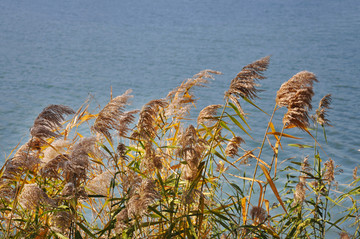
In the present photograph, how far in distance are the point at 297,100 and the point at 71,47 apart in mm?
11007

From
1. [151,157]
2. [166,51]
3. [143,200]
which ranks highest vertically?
[166,51]

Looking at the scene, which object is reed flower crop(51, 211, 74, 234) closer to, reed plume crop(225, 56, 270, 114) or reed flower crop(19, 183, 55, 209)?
reed flower crop(19, 183, 55, 209)

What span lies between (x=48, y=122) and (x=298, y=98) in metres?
0.87

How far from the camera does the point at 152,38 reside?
13.0 metres

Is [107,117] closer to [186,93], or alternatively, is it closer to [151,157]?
[151,157]

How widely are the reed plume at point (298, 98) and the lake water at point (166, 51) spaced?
8.58 feet

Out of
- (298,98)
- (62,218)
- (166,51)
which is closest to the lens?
(62,218)

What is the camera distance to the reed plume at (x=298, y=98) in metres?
1.58

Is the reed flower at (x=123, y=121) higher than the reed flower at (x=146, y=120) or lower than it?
higher

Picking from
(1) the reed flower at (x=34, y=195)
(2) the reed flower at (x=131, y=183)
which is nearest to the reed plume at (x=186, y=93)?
(2) the reed flower at (x=131, y=183)

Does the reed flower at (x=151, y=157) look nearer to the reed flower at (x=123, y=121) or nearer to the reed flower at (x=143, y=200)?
the reed flower at (x=123, y=121)

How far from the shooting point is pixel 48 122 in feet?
4.48

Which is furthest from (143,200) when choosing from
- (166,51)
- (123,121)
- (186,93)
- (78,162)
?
(166,51)

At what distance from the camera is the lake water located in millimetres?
7207
